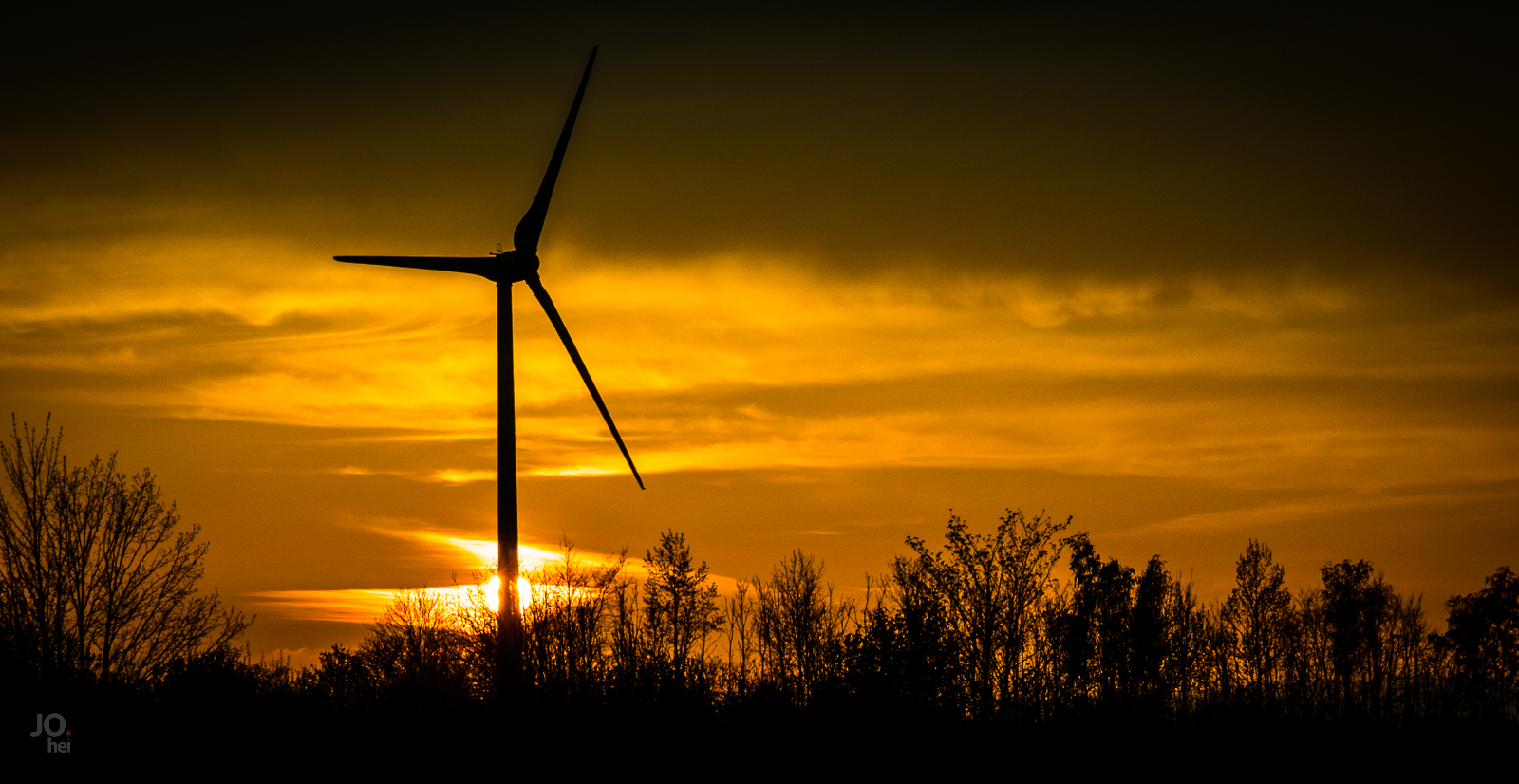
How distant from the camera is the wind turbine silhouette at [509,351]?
47406 millimetres

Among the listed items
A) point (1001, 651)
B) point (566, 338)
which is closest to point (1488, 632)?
point (1001, 651)

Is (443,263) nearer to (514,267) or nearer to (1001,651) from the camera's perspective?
(514,267)

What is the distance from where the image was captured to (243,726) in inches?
2142

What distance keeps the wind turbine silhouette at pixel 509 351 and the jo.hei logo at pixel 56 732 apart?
16.4 m

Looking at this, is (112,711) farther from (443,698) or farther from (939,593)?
(939,593)

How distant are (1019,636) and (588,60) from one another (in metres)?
55.8

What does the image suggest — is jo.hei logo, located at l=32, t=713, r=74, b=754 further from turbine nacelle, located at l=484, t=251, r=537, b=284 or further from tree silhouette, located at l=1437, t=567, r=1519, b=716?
tree silhouette, located at l=1437, t=567, r=1519, b=716

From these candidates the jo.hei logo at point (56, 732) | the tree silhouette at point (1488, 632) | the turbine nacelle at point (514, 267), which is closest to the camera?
the jo.hei logo at point (56, 732)

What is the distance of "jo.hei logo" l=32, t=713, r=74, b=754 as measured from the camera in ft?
155

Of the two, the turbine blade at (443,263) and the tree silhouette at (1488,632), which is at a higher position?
the turbine blade at (443,263)

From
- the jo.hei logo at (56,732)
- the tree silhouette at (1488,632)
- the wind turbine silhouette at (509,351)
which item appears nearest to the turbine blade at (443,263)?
the wind turbine silhouette at (509,351)

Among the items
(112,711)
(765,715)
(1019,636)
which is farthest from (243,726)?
(1019,636)

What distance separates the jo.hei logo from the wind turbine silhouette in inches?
647

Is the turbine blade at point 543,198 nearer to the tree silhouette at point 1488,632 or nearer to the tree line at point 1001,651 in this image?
the tree line at point 1001,651
